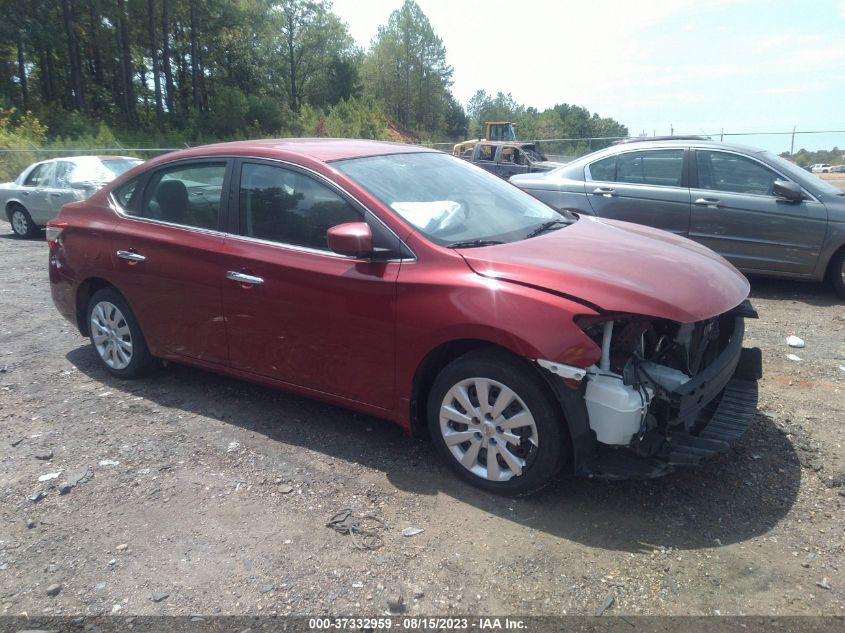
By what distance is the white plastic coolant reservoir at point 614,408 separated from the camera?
3.02 metres

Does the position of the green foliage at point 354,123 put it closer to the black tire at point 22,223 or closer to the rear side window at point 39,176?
the rear side window at point 39,176

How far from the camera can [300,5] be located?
60688 millimetres

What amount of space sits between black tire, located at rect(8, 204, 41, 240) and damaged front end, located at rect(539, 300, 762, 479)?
13.0 metres

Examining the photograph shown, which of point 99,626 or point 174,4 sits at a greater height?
point 174,4

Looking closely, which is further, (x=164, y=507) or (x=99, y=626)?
(x=164, y=507)

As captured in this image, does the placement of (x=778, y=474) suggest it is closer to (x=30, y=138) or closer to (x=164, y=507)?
(x=164, y=507)

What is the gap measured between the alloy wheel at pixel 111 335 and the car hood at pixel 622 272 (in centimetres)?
292

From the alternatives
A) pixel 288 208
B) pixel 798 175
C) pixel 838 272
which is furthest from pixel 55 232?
pixel 838 272

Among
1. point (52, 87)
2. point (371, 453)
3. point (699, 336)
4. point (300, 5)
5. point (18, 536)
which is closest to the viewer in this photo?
point (18, 536)

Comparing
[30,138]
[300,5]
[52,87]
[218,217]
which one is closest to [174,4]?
[52,87]

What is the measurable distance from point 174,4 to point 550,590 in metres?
51.5

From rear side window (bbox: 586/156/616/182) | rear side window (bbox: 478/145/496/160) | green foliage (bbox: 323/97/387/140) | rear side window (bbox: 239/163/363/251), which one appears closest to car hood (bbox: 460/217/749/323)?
rear side window (bbox: 239/163/363/251)

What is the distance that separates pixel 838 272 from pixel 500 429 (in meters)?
5.50

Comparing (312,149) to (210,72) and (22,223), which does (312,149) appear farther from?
(210,72)
